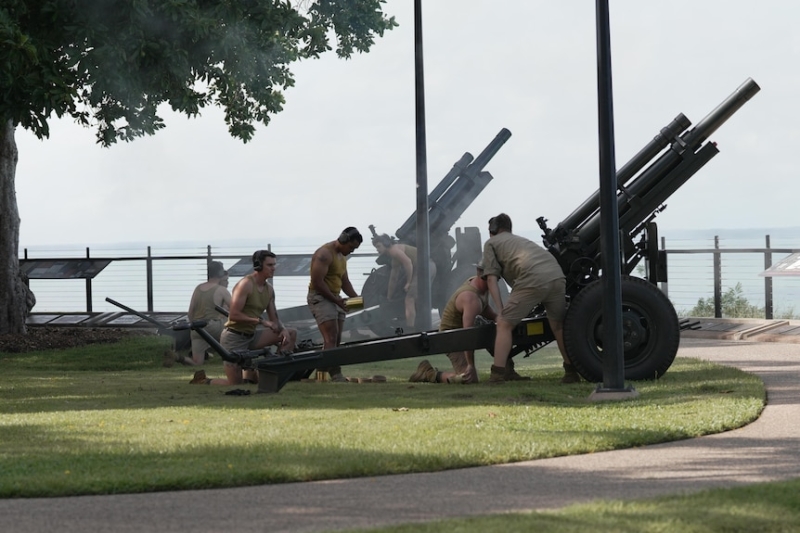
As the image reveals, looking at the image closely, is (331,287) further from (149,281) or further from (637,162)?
(149,281)

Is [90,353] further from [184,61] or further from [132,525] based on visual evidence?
[132,525]

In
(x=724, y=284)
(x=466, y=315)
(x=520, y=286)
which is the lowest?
(x=466, y=315)

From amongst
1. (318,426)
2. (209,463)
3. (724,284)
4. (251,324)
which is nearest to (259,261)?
(251,324)

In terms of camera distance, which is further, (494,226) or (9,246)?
(9,246)

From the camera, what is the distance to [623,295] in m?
12.2

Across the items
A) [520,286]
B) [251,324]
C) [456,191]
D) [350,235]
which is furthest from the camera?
[456,191]

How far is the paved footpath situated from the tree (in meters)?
10.6

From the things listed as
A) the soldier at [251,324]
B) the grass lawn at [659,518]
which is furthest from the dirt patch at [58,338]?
the grass lawn at [659,518]

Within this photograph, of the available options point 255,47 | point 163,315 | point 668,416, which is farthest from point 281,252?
point 668,416

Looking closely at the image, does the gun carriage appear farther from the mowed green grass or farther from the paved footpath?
the paved footpath

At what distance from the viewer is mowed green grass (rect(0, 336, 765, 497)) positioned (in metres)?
7.35

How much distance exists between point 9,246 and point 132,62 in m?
5.54

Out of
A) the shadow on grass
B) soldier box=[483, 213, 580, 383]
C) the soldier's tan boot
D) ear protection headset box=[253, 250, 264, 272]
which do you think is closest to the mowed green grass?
the shadow on grass

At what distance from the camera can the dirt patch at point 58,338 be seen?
64.8 feet
